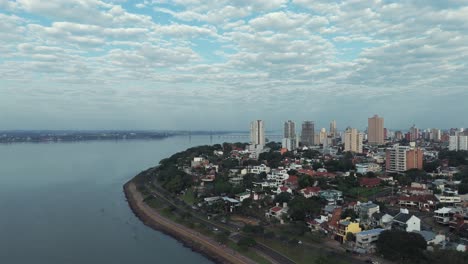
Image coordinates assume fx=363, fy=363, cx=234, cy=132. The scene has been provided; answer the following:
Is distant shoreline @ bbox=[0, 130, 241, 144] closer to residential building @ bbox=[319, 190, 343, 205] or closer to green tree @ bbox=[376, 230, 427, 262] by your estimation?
residential building @ bbox=[319, 190, 343, 205]

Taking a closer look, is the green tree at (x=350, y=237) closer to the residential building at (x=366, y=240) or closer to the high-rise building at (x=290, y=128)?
the residential building at (x=366, y=240)

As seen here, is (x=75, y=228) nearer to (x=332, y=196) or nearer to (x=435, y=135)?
(x=332, y=196)

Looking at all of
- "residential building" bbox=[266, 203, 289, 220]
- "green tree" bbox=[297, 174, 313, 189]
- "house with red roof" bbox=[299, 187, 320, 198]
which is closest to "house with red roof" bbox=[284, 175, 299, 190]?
"green tree" bbox=[297, 174, 313, 189]

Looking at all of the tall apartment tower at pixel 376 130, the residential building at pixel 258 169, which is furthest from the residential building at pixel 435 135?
the residential building at pixel 258 169

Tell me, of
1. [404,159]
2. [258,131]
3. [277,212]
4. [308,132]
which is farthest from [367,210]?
[308,132]

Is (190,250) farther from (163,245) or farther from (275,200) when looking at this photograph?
(275,200)
